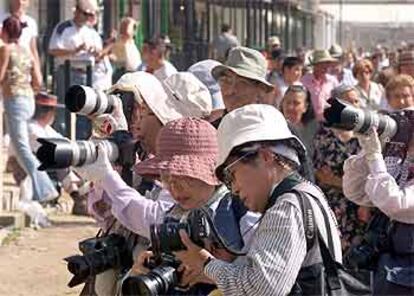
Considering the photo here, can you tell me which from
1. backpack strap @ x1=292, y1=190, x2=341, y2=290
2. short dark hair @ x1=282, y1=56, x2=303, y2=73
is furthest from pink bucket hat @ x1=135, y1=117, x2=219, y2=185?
short dark hair @ x1=282, y1=56, x2=303, y2=73

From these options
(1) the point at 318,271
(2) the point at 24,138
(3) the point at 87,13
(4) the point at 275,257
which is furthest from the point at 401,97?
(3) the point at 87,13

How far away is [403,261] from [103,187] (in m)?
1.55

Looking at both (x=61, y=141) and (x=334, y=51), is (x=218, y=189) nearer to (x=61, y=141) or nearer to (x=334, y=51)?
(x=61, y=141)

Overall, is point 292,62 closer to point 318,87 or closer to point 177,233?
point 318,87

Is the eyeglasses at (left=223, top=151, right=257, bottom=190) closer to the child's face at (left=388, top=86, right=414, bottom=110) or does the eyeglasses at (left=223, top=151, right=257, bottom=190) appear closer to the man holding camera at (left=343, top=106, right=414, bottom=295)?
the man holding camera at (left=343, top=106, right=414, bottom=295)

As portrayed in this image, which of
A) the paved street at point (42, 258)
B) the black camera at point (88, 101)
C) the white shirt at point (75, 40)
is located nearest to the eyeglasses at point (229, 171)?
the black camera at point (88, 101)

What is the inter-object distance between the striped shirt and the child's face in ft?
11.2

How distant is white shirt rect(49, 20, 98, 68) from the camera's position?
43.5ft

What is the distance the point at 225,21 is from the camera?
23.3 m

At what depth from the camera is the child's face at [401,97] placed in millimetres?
6953

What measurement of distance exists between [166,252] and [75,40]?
9.71m

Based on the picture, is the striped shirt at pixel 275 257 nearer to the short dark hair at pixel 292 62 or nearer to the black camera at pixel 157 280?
the black camera at pixel 157 280

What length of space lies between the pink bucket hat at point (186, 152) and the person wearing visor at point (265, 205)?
0.33 m

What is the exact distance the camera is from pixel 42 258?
31.5 feet
